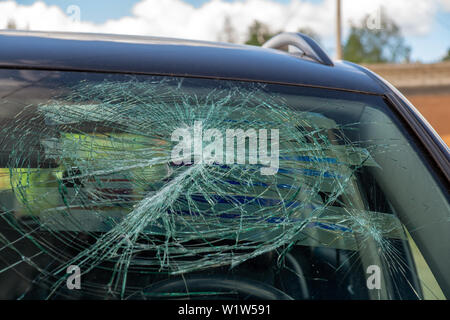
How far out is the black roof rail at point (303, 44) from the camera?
5.43 feet

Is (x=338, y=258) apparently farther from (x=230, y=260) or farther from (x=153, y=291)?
(x=153, y=291)

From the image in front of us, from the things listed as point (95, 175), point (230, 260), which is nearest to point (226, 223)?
point (230, 260)

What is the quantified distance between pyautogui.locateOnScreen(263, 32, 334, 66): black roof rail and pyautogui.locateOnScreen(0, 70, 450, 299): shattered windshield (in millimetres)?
309

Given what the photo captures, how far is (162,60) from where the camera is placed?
53.9 inches

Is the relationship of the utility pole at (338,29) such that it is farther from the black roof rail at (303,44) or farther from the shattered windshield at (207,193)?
the shattered windshield at (207,193)

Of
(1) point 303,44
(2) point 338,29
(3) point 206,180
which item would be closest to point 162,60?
(3) point 206,180

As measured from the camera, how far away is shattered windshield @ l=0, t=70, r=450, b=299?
1130 mm

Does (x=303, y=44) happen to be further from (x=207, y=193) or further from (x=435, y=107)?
(x=435, y=107)

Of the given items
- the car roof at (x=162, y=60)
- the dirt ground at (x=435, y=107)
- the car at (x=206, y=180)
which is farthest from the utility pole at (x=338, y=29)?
the car at (x=206, y=180)

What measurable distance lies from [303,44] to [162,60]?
0.75 meters

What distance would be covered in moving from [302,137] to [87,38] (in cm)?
78

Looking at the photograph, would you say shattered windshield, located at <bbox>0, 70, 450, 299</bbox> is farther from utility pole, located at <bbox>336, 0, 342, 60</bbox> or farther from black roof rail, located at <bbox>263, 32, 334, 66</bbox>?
utility pole, located at <bbox>336, 0, 342, 60</bbox>

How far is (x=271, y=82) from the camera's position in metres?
1.37
